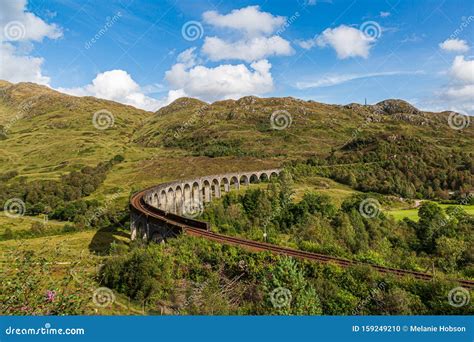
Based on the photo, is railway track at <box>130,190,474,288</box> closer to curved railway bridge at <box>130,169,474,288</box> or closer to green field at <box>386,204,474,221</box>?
curved railway bridge at <box>130,169,474,288</box>

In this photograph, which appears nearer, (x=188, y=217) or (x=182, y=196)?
(x=188, y=217)

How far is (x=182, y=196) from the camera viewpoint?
8644cm

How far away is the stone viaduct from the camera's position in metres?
47.3

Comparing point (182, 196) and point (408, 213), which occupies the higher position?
point (408, 213)

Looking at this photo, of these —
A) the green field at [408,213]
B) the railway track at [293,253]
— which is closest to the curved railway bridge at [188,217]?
the railway track at [293,253]

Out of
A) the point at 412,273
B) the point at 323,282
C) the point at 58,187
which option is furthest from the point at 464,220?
the point at 58,187

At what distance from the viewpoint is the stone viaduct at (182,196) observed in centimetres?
4733

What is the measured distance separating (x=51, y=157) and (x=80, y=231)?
113 metres

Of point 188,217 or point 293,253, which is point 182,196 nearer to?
point 188,217

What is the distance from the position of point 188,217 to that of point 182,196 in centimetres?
3109

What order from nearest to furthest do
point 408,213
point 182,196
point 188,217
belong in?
point 188,217
point 408,213
point 182,196

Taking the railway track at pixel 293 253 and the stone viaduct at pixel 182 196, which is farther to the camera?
the stone viaduct at pixel 182 196

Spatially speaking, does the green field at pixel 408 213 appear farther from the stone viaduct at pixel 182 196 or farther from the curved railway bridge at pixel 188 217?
the curved railway bridge at pixel 188 217

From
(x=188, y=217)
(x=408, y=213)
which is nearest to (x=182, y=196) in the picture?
(x=188, y=217)
